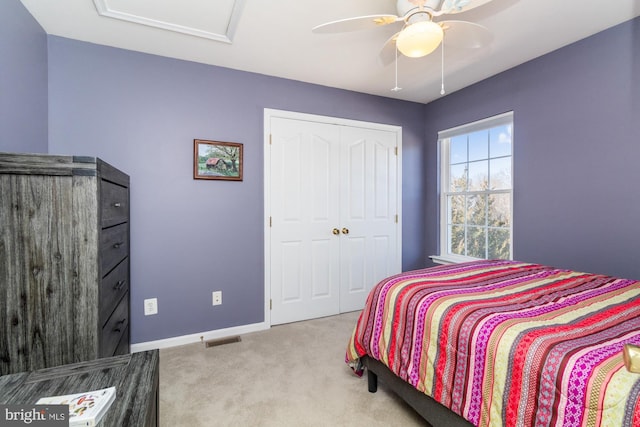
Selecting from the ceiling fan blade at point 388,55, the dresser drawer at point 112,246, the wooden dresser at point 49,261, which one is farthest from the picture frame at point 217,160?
the ceiling fan blade at point 388,55

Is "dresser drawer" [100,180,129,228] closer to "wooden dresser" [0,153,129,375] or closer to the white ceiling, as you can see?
"wooden dresser" [0,153,129,375]

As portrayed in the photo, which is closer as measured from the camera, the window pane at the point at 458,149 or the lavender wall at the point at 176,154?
the lavender wall at the point at 176,154

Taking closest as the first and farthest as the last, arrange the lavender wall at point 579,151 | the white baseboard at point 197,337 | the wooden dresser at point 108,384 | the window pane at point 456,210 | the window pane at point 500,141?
the wooden dresser at point 108,384 → the lavender wall at point 579,151 → the white baseboard at point 197,337 → the window pane at point 500,141 → the window pane at point 456,210

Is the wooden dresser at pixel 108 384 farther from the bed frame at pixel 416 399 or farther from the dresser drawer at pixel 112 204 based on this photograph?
the bed frame at pixel 416 399

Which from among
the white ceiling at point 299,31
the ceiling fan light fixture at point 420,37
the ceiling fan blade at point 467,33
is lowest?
the ceiling fan light fixture at point 420,37

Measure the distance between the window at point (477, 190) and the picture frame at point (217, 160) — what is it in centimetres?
228

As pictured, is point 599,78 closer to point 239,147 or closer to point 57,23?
point 239,147

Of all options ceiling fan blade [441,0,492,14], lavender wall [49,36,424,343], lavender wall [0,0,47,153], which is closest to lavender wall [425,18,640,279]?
ceiling fan blade [441,0,492,14]

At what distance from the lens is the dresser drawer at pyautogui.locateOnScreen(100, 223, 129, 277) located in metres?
1.42

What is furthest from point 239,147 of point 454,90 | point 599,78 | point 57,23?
point 599,78

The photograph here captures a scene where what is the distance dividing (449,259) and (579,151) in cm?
153

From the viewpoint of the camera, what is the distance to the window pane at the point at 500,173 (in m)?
2.85

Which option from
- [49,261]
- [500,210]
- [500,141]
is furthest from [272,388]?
[500,141]

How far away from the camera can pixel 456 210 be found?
341cm
